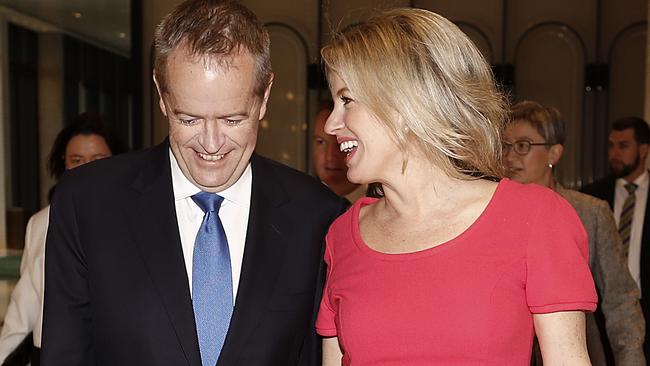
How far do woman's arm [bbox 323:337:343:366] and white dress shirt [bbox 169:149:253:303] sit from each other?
0.90ft

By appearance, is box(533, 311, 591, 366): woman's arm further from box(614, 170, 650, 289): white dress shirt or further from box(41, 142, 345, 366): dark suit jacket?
box(614, 170, 650, 289): white dress shirt

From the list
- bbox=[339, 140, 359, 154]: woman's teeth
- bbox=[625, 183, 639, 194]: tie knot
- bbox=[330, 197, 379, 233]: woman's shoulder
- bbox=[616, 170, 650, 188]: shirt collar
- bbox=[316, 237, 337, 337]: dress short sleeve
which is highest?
bbox=[339, 140, 359, 154]: woman's teeth

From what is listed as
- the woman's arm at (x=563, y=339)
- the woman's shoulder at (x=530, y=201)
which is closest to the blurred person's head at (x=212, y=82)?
the woman's shoulder at (x=530, y=201)

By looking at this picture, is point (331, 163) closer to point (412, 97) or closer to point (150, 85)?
point (412, 97)

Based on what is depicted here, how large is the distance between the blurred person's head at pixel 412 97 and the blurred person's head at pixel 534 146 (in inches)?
76.0

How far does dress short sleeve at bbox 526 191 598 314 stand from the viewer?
1841 mm

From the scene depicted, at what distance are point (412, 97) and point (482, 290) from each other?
0.44 meters

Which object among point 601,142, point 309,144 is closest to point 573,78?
point 601,142

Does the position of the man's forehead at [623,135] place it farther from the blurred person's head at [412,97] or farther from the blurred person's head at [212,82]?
the blurred person's head at [212,82]

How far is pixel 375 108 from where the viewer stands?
1973mm

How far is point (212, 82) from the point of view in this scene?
77.4 inches

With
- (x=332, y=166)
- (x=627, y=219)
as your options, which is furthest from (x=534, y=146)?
(x=627, y=219)

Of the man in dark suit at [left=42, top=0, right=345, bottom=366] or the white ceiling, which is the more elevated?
the white ceiling

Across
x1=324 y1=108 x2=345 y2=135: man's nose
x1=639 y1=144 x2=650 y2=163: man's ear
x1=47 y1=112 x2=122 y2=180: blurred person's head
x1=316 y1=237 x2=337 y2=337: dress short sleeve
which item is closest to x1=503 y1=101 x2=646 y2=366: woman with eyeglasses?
x1=316 y1=237 x2=337 y2=337: dress short sleeve
